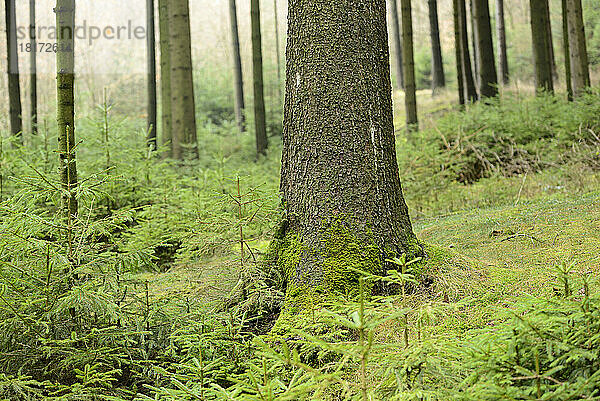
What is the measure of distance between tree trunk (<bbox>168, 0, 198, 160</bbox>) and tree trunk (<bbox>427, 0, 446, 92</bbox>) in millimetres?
10815

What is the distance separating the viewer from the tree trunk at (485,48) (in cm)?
1439

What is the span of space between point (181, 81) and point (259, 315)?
333 inches

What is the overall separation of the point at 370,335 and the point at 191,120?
9.95 meters

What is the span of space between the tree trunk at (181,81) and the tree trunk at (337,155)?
22.0 ft

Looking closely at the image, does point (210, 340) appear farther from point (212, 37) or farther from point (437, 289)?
point (212, 37)

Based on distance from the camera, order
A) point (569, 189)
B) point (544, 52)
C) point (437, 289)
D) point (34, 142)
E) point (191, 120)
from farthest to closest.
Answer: point (544, 52) < point (34, 142) < point (191, 120) < point (569, 189) < point (437, 289)

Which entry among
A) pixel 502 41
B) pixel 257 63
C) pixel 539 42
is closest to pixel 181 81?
pixel 257 63

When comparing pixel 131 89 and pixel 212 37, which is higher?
pixel 212 37

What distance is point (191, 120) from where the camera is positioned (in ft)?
37.1

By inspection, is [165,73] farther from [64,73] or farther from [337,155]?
[337,155]

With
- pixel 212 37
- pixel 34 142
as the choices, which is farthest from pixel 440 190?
pixel 212 37

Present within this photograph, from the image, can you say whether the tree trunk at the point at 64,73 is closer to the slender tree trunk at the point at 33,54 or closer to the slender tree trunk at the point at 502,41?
the slender tree trunk at the point at 33,54

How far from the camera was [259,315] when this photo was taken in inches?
140

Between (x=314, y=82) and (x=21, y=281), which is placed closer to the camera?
(x=21, y=281)
